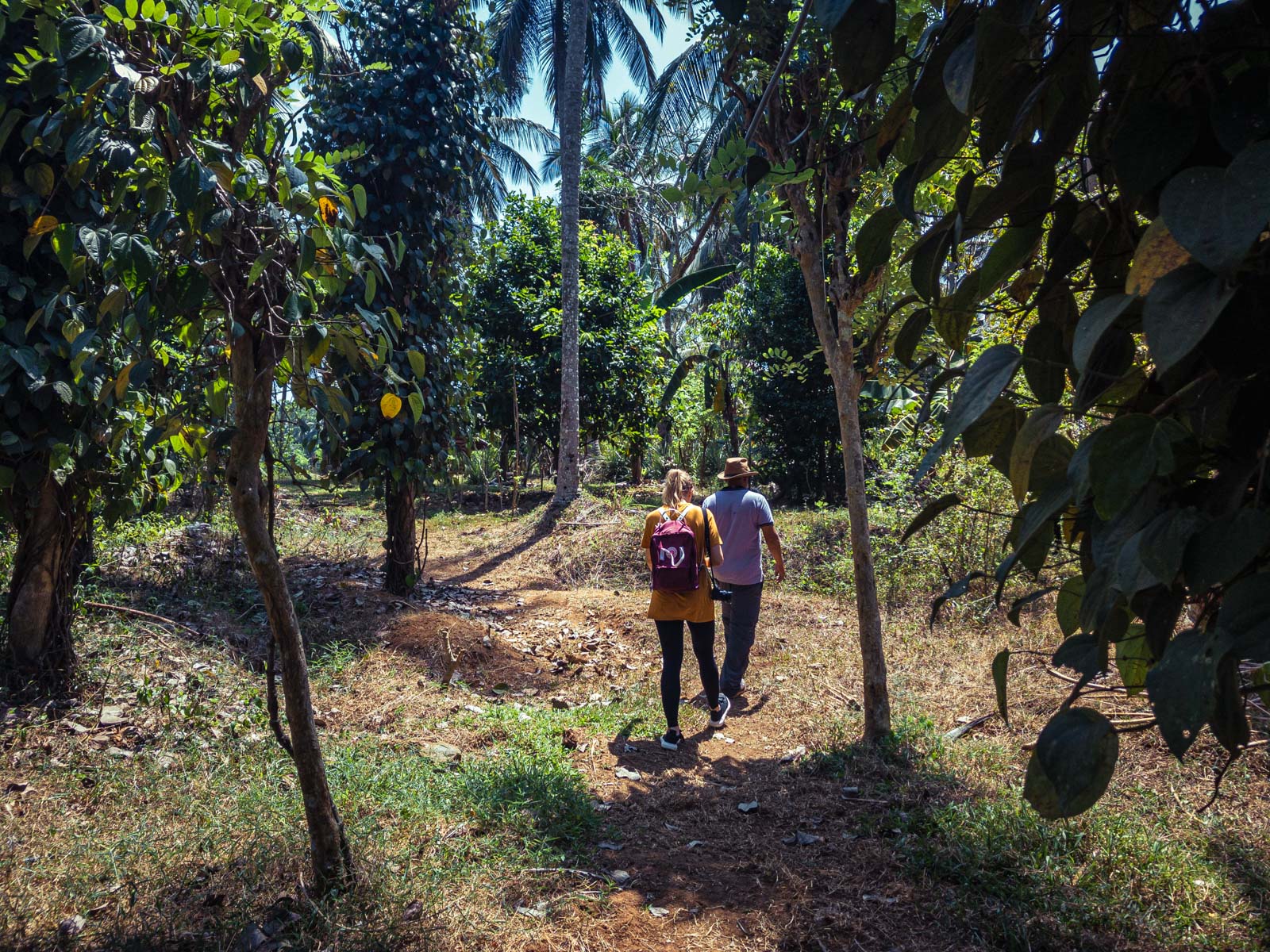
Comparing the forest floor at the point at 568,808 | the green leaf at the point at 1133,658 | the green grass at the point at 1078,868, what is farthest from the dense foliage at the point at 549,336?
the green leaf at the point at 1133,658

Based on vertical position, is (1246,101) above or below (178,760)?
above

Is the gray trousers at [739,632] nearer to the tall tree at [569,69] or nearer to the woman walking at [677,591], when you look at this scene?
the woman walking at [677,591]

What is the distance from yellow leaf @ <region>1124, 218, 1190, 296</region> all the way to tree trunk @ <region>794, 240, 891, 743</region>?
3.82 m

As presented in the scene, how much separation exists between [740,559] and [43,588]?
13.7ft

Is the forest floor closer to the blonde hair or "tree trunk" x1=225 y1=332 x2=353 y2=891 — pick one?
"tree trunk" x1=225 y1=332 x2=353 y2=891

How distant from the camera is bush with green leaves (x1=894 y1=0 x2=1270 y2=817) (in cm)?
75

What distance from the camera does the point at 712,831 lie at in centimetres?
414

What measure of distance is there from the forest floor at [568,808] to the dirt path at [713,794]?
0.02 meters

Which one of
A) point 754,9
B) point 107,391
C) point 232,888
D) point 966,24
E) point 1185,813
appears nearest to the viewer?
point 966,24

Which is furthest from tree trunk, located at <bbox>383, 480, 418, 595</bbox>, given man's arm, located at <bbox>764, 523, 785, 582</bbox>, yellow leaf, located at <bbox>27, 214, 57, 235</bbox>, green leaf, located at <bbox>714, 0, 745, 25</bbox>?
green leaf, located at <bbox>714, 0, 745, 25</bbox>

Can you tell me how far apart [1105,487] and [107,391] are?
8.83 ft

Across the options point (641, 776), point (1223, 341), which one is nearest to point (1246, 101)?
point (1223, 341)

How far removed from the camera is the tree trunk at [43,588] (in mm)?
4621

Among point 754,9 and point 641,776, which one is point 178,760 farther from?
point 754,9
